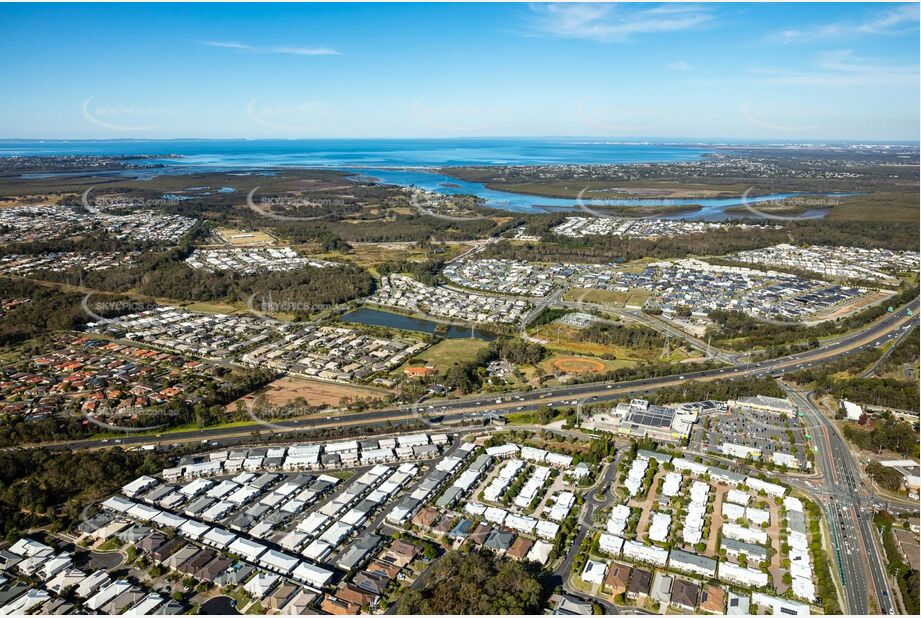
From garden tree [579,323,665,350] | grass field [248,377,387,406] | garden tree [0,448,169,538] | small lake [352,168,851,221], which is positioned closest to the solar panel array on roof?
garden tree [579,323,665,350]

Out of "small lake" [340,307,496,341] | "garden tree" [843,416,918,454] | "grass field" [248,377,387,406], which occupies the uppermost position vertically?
"small lake" [340,307,496,341]

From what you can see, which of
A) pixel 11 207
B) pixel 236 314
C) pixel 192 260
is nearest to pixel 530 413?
pixel 236 314

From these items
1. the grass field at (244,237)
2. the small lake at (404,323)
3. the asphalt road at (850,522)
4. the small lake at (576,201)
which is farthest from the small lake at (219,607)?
the small lake at (576,201)

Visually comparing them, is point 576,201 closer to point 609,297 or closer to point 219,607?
point 609,297

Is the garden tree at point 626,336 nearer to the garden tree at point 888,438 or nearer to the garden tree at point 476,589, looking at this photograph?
the garden tree at point 888,438

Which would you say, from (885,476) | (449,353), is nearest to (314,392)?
(449,353)

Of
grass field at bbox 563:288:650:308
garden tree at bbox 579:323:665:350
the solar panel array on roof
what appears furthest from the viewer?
grass field at bbox 563:288:650:308

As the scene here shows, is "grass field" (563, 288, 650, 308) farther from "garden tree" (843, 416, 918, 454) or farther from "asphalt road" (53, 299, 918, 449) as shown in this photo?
"garden tree" (843, 416, 918, 454)
